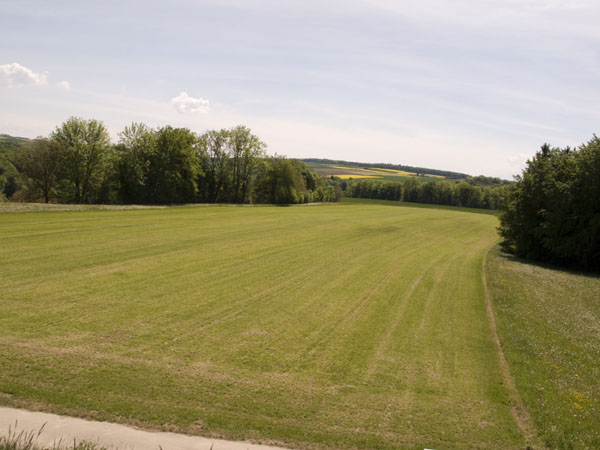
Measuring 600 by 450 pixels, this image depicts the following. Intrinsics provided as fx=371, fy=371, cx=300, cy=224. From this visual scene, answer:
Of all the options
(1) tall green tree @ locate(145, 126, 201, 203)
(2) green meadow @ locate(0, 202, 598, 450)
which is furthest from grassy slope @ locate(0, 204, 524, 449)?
(1) tall green tree @ locate(145, 126, 201, 203)

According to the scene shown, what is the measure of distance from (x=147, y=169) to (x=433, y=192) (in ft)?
356

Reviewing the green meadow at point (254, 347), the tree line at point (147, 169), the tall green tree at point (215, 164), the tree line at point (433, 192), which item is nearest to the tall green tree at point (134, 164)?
the tree line at point (147, 169)

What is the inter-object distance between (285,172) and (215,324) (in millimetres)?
70396

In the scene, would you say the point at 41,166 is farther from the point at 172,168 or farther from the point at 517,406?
the point at 517,406

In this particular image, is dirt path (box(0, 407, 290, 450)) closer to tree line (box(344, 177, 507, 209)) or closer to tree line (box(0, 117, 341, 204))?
tree line (box(0, 117, 341, 204))

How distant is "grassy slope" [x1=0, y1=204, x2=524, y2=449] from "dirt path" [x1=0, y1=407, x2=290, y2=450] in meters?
0.31

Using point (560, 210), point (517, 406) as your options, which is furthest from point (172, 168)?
point (517, 406)

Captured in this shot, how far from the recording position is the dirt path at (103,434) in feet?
22.2

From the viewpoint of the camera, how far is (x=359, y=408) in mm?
8656

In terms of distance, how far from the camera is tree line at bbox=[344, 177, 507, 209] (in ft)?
432

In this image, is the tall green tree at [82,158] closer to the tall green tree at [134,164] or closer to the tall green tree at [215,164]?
the tall green tree at [134,164]

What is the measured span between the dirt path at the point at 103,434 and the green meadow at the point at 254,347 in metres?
0.26

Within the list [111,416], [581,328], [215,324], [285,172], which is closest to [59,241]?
[215,324]

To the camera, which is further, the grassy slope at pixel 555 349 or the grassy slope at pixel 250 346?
the grassy slope at pixel 555 349
